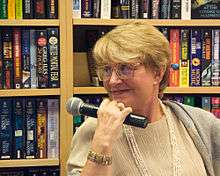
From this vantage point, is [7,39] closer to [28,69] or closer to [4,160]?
[28,69]

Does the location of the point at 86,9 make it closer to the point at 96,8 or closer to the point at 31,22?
the point at 96,8

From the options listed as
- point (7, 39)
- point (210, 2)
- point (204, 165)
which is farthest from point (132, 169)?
point (210, 2)

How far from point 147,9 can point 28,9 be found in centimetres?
53

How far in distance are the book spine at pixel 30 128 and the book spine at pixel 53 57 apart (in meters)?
0.13

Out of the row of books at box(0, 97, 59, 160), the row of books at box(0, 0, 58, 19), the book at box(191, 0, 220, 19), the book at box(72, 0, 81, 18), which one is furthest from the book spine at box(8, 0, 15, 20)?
the book at box(191, 0, 220, 19)

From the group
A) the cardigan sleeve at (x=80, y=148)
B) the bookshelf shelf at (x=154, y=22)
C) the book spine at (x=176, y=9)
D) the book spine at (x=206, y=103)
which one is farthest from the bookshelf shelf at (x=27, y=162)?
the book spine at (x=176, y=9)

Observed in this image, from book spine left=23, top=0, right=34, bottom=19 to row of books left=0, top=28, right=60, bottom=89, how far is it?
0.19ft

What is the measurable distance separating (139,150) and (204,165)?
24 centimetres

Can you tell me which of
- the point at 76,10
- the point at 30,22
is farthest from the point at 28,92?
the point at 76,10

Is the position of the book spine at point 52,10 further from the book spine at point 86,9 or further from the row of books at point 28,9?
the book spine at point 86,9

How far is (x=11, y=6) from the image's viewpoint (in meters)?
1.89

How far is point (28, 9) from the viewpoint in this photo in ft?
6.23

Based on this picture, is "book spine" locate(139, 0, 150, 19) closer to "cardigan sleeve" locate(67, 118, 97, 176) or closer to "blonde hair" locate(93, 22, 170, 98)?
"blonde hair" locate(93, 22, 170, 98)

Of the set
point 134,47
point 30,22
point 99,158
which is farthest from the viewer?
point 30,22
